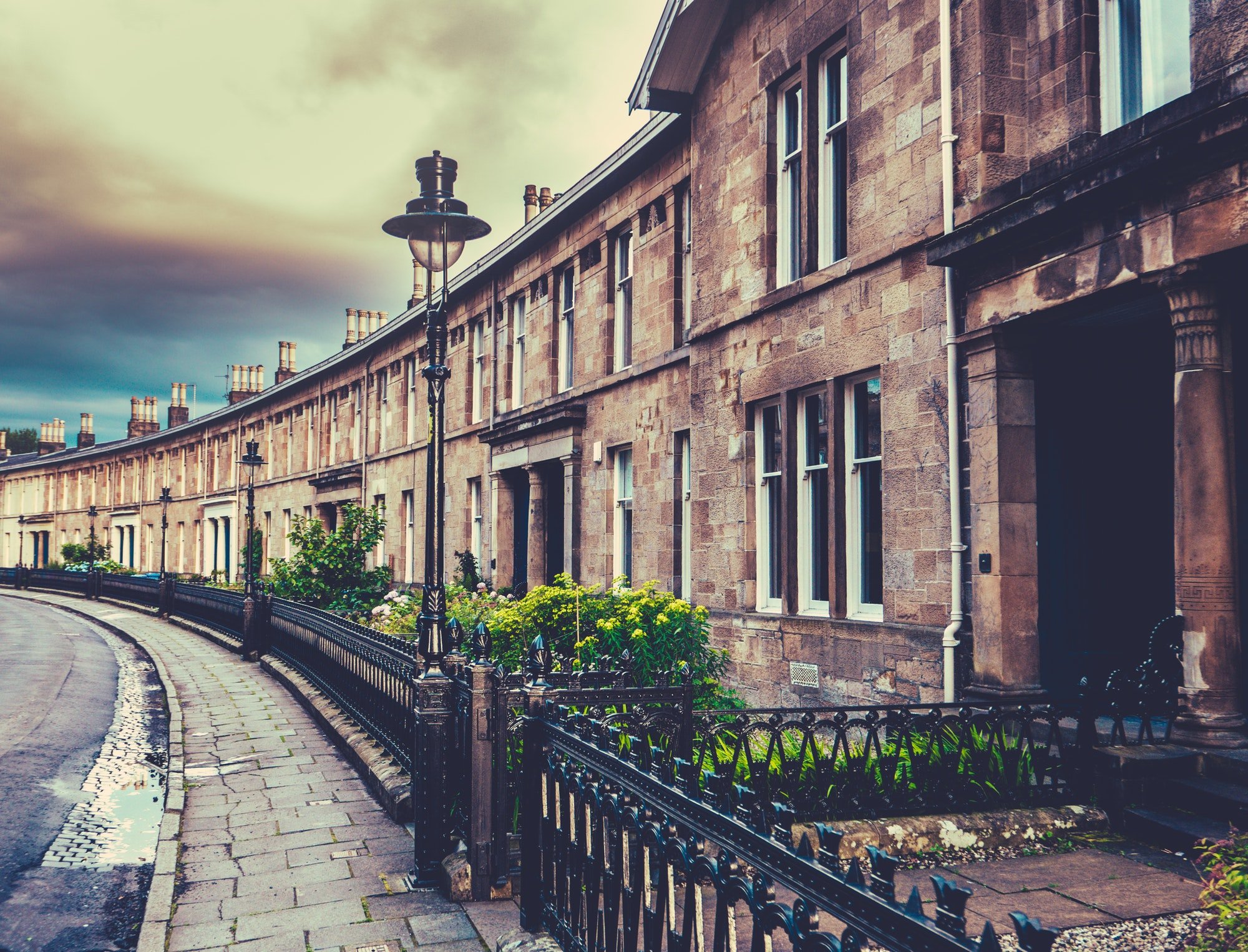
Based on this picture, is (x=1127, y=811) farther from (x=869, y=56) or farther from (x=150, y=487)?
Answer: (x=150, y=487)

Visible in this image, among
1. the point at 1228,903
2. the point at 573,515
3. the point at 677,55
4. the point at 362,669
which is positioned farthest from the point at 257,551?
the point at 1228,903

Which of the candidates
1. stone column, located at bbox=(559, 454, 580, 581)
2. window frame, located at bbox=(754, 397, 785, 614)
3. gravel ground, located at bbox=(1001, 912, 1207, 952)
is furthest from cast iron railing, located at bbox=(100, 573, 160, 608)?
gravel ground, located at bbox=(1001, 912, 1207, 952)

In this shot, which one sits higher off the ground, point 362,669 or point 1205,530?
point 1205,530

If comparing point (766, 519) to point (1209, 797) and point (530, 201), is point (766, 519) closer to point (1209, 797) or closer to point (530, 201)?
point (1209, 797)

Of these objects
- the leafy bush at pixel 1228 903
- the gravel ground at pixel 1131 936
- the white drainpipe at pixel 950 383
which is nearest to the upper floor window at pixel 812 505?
the white drainpipe at pixel 950 383

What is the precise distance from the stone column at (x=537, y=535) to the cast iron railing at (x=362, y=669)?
230 inches

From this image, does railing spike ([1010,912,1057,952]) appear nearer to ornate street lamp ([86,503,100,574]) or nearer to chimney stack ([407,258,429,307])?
chimney stack ([407,258,429,307])

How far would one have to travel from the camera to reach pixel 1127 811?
253 inches

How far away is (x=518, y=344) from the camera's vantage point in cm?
2244

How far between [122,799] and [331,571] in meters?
10.5

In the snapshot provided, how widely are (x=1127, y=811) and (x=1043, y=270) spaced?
13.3 feet

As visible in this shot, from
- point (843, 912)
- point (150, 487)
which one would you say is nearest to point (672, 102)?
point (843, 912)

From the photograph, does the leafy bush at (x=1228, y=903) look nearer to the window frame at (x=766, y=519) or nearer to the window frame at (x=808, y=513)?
the window frame at (x=808, y=513)

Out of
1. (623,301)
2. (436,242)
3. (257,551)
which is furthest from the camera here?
(257,551)
